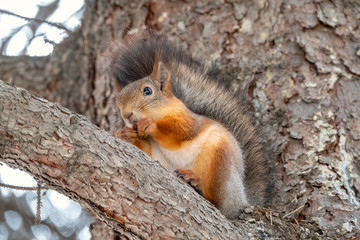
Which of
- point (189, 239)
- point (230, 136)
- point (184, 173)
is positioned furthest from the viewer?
point (230, 136)

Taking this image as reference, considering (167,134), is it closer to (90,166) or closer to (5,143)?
(90,166)

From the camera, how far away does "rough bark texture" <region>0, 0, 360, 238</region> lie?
204 cm

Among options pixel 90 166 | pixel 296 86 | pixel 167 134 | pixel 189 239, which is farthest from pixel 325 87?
pixel 90 166

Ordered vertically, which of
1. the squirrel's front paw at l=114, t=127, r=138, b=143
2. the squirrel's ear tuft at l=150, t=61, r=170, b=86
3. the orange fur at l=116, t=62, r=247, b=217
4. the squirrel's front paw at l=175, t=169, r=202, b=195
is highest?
the squirrel's ear tuft at l=150, t=61, r=170, b=86

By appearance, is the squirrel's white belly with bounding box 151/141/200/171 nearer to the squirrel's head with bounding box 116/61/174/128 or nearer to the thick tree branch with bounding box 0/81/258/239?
the squirrel's head with bounding box 116/61/174/128

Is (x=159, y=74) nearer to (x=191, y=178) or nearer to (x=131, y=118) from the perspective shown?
(x=131, y=118)

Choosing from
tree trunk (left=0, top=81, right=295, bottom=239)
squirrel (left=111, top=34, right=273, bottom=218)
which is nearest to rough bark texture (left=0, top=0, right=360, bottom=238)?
squirrel (left=111, top=34, right=273, bottom=218)

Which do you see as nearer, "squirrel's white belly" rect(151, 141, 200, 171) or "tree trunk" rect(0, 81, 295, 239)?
"tree trunk" rect(0, 81, 295, 239)

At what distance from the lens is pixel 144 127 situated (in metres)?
1.82

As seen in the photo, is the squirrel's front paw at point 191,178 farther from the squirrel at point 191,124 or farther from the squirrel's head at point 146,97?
the squirrel's head at point 146,97

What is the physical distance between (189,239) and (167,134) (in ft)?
1.77

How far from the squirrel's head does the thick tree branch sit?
1.38ft

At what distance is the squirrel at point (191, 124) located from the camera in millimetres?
1769

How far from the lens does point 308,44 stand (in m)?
2.25
